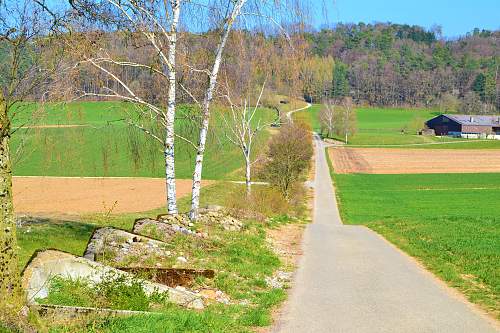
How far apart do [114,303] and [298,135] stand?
34.9 metres

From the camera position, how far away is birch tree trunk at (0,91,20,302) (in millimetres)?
6023

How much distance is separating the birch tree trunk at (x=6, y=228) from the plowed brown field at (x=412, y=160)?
219 feet

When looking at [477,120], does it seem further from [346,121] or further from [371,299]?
[371,299]

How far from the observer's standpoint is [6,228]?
6.09 m

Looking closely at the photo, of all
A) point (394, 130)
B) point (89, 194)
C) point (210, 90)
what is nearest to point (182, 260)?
point (210, 90)

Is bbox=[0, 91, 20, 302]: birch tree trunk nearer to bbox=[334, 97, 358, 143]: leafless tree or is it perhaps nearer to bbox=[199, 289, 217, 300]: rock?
bbox=[199, 289, 217, 300]: rock

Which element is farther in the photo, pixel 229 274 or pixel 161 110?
pixel 161 110

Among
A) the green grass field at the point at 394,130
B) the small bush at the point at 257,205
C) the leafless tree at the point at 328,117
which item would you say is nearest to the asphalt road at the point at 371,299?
the small bush at the point at 257,205

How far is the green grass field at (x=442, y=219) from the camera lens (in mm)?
12164

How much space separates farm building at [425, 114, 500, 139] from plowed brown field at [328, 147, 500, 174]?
113ft

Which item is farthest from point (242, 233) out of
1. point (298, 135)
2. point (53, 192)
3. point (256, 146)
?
point (53, 192)

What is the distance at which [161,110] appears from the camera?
44.2 ft

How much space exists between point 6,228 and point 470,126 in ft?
457

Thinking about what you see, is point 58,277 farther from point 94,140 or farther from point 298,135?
point 298,135
